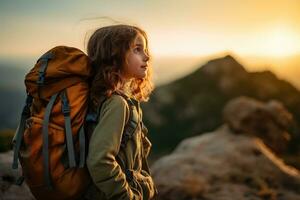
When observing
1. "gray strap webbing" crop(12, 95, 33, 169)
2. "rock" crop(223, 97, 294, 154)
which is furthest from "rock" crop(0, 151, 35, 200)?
"rock" crop(223, 97, 294, 154)

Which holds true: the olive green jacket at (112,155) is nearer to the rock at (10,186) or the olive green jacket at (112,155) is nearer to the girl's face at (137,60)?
the girl's face at (137,60)

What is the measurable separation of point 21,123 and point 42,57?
0.41m

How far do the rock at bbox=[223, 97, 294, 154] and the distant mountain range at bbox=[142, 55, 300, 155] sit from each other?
1567 centimetres

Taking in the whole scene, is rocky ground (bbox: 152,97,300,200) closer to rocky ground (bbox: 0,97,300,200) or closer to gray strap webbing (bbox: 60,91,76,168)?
rocky ground (bbox: 0,97,300,200)

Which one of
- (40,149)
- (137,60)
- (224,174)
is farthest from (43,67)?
(224,174)

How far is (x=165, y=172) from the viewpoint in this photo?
7523 millimetres

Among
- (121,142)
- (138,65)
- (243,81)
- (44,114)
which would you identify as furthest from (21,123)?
(243,81)

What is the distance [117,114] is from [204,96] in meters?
27.0

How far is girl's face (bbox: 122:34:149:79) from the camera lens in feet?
10.3

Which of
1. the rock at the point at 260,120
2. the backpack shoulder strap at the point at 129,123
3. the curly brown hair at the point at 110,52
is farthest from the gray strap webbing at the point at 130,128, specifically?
the rock at the point at 260,120

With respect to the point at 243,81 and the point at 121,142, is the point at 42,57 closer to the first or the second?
the point at 121,142

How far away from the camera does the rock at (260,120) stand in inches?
394

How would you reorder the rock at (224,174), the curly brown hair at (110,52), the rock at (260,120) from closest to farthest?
the curly brown hair at (110,52)
the rock at (224,174)
the rock at (260,120)

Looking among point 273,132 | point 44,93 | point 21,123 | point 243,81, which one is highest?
point 44,93
